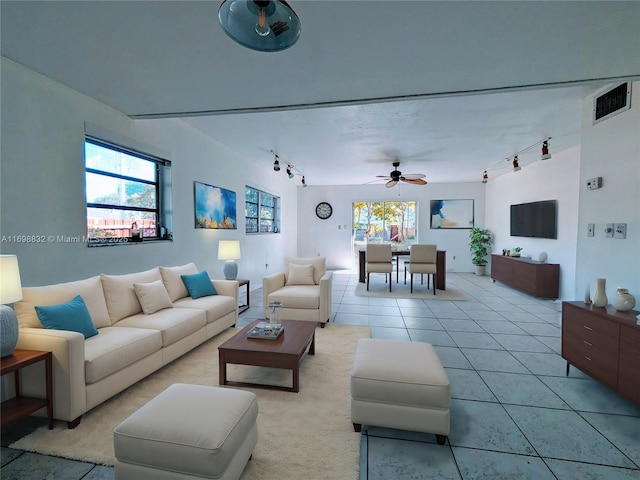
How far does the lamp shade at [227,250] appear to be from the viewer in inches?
169

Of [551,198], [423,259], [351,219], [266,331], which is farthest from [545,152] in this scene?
[351,219]

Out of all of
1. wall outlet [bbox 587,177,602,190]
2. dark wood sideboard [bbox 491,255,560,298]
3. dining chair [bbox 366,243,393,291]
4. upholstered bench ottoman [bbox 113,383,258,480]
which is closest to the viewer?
upholstered bench ottoman [bbox 113,383,258,480]

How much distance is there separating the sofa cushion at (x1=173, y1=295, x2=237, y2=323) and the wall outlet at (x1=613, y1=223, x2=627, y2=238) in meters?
3.91

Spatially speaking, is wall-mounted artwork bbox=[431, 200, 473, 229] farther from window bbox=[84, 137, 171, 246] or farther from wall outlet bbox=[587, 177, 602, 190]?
window bbox=[84, 137, 171, 246]

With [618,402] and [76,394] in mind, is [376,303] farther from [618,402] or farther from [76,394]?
[76,394]

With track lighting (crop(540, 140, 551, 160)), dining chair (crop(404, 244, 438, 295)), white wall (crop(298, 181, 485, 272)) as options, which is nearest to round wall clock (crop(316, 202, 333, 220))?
white wall (crop(298, 181, 485, 272))

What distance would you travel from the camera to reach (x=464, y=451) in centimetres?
168

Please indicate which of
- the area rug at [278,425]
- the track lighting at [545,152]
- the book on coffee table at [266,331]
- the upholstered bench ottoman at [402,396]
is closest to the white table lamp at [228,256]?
the area rug at [278,425]

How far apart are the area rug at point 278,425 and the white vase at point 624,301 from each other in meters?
2.20

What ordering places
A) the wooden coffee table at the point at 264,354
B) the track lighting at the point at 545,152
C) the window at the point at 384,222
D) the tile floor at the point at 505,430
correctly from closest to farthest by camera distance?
1. the tile floor at the point at 505,430
2. the wooden coffee table at the point at 264,354
3. the track lighting at the point at 545,152
4. the window at the point at 384,222

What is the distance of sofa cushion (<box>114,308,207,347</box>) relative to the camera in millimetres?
2561

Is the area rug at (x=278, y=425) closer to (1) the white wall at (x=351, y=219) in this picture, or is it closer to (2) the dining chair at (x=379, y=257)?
(2) the dining chair at (x=379, y=257)

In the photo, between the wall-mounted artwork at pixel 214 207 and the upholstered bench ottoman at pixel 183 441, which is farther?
the wall-mounted artwork at pixel 214 207

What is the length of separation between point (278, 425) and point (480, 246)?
7726 mm
